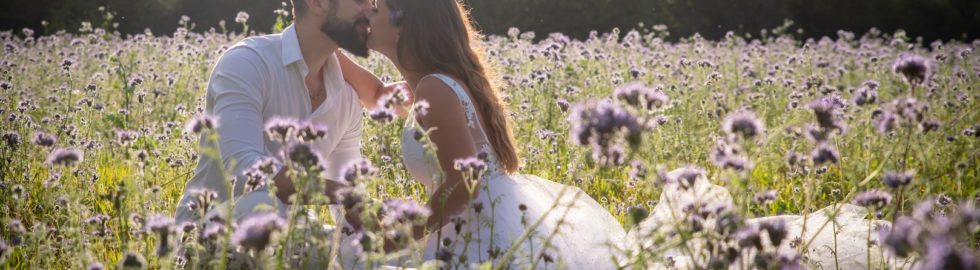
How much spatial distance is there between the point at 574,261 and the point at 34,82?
5.27m

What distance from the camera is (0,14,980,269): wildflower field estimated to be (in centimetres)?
187

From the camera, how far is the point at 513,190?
3.45 metres

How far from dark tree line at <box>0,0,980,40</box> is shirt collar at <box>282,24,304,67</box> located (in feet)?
43.3

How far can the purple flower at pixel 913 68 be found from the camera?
2037mm

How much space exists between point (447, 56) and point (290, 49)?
2.11 ft

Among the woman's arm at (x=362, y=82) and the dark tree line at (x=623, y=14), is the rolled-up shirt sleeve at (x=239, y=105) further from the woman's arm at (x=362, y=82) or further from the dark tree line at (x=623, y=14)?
the dark tree line at (x=623, y=14)

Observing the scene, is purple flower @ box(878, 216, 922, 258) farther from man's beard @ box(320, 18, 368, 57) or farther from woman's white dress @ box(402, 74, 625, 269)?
man's beard @ box(320, 18, 368, 57)

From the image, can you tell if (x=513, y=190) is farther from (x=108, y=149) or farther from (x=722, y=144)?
(x=108, y=149)

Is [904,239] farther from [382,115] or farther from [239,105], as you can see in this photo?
[239,105]

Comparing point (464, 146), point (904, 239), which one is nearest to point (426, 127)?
point (464, 146)

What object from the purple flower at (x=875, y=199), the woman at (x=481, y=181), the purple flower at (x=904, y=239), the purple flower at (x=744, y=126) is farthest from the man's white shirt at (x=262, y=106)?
the purple flower at (x=904, y=239)

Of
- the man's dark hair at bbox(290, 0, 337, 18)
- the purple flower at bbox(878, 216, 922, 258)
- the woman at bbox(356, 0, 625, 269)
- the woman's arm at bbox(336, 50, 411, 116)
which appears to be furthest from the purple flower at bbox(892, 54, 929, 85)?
the woman's arm at bbox(336, 50, 411, 116)

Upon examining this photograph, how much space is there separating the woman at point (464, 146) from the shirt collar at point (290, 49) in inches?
13.2

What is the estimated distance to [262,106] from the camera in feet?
11.4
